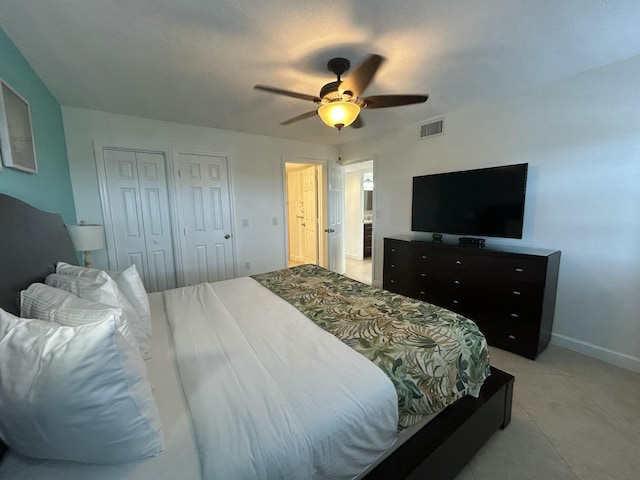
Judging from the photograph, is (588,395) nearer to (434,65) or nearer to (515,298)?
(515,298)

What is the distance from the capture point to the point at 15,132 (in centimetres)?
155

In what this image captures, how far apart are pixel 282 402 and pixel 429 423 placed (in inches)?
29.4

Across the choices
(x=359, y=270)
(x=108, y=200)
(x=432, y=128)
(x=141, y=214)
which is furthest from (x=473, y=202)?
(x=108, y=200)

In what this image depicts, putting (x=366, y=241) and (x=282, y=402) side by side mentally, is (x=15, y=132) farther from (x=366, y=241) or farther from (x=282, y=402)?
(x=366, y=241)

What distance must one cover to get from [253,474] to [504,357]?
2.37 meters

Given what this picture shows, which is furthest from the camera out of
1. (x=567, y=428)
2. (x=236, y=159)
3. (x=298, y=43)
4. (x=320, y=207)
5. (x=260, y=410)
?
(x=320, y=207)

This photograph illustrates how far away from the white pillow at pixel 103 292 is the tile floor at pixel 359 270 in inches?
143

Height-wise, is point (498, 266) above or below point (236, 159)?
below

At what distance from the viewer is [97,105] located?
8.75 ft

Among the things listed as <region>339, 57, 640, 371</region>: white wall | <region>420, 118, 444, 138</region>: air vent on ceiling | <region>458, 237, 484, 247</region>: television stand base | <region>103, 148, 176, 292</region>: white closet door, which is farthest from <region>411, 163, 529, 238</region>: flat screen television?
<region>103, 148, 176, 292</region>: white closet door

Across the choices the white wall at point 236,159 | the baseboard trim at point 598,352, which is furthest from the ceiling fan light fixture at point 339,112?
the baseboard trim at point 598,352

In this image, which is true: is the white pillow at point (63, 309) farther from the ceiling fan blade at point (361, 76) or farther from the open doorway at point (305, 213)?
the open doorway at point (305, 213)

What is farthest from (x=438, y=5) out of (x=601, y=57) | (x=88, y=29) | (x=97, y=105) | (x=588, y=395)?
(x=97, y=105)

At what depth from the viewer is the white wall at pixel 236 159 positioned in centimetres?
279
